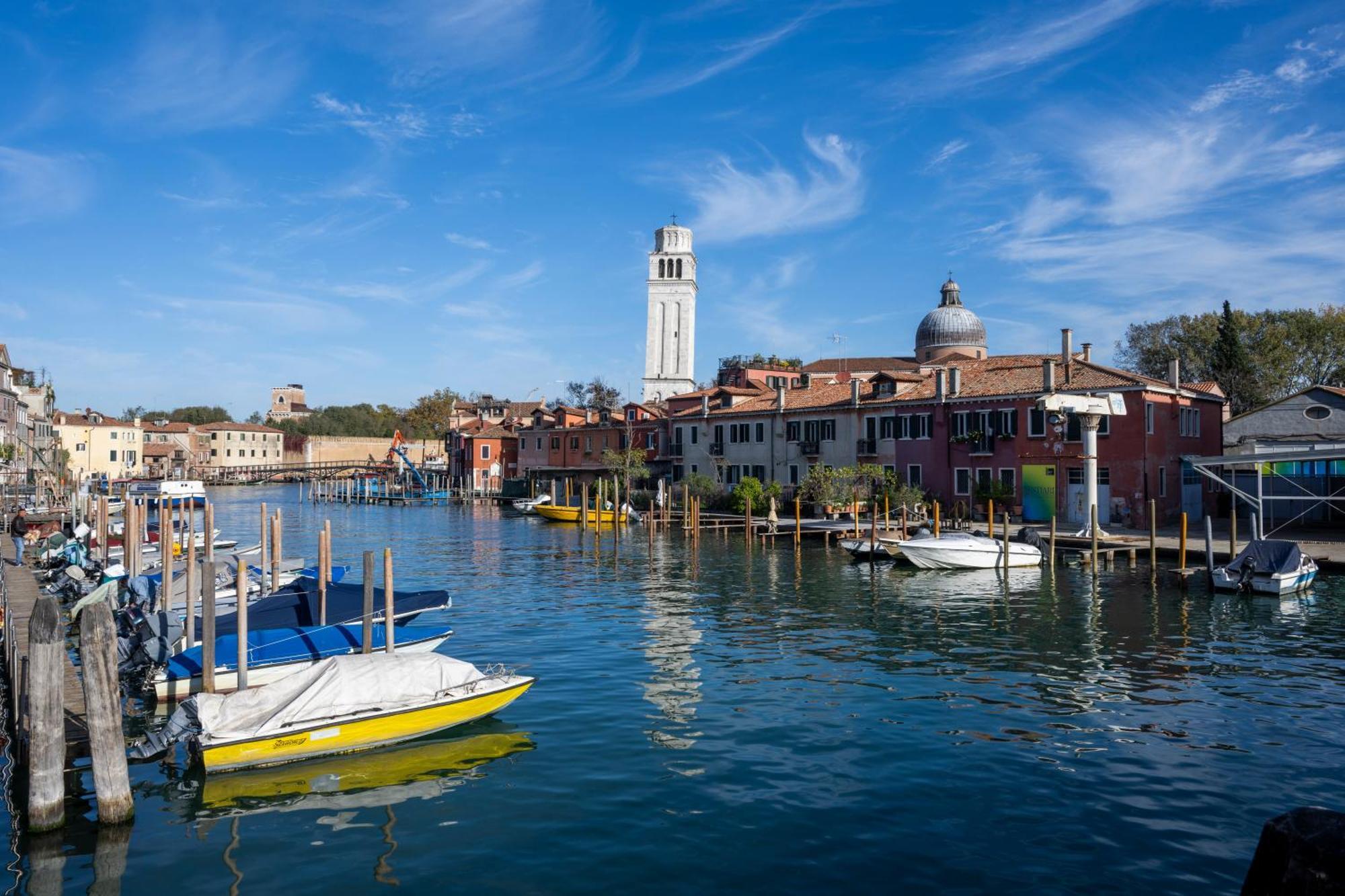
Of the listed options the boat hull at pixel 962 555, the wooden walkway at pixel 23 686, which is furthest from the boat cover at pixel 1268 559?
the wooden walkway at pixel 23 686

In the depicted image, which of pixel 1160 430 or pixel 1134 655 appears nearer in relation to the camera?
pixel 1134 655

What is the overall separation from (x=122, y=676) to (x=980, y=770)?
47.2ft

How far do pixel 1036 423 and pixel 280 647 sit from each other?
3321cm

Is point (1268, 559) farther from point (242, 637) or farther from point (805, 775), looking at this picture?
point (242, 637)

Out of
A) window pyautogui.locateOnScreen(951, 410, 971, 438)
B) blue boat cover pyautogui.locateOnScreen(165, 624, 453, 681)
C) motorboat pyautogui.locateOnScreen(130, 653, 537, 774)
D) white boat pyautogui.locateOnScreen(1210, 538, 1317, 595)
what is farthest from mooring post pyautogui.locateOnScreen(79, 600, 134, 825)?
window pyautogui.locateOnScreen(951, 410, 971, 438)

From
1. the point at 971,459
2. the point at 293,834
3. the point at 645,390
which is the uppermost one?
the point at 645,390

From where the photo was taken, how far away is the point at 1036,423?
132 feet

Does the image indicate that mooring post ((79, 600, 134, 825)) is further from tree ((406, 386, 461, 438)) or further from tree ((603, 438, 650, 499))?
tree ((406, 386, 461, 438))

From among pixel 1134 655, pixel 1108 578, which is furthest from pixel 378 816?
pixel 1108 578

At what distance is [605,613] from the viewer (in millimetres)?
23203

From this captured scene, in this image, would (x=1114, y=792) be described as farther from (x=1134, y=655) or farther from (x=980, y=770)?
(x=1134, y=655)

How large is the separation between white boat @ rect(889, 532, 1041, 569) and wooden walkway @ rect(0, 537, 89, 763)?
2335 cm

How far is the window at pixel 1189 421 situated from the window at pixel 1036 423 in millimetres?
5733

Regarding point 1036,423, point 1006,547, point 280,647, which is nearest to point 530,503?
point 1036,423
